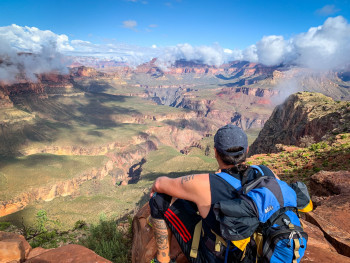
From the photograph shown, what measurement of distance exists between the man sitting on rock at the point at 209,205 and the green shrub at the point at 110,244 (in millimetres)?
2983

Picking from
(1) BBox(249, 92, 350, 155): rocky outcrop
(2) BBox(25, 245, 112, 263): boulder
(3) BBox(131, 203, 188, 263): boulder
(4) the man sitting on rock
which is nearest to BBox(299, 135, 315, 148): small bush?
(1) BBox(249, 92, 350, 155): rocky outcrop

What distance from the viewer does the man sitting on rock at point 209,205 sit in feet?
10.4

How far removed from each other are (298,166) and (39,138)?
5110 inches

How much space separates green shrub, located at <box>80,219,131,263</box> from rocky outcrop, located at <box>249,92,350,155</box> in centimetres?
2596

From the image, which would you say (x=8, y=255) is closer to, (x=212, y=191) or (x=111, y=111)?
(x=212, y=191)

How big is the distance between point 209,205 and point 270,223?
37.5 inches

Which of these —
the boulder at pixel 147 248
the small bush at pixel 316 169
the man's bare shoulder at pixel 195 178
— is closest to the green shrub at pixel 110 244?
the boulder at pixel 147 248

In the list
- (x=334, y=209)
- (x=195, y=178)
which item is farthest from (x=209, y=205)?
(x=334, y=209)

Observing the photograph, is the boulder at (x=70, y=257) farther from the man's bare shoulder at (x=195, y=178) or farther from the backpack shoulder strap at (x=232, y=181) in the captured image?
the backpack shoulder strap at (x=232, y=181)

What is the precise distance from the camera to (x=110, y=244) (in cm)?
711

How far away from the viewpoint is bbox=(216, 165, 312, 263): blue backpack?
285 centimetres

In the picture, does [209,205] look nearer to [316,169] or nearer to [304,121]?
[316,169]

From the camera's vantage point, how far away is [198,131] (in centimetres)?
19838

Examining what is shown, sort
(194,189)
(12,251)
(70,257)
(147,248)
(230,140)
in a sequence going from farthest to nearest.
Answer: (12,251)
(147,248)
(70,257)
(230,140)
(194,189)
